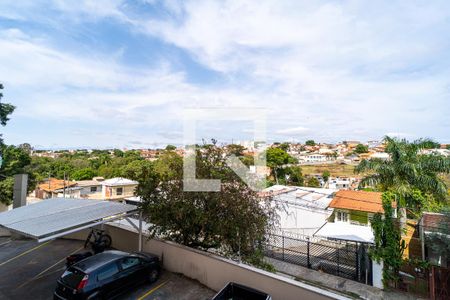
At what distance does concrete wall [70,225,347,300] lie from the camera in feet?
15.6

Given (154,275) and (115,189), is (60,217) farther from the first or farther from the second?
(115,189)

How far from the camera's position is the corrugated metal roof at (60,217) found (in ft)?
17.7

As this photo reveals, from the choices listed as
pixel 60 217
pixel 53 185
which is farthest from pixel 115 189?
pixel 60 217

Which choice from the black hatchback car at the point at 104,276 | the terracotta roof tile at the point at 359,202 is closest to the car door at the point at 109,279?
the black hatchback car at the point at 104,276

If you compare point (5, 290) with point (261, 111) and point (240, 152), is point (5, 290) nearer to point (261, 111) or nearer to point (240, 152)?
point (240, 152)

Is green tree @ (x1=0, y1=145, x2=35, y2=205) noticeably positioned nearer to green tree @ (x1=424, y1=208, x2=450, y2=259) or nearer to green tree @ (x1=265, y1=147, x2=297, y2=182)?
green tree @ (x1=424, y1=208, x2=450, y2=259)

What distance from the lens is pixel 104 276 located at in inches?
210

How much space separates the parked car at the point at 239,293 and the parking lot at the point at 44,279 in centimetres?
111

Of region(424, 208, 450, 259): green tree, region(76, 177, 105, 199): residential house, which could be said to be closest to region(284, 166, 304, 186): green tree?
region(76, 177, 105, 199): residential house

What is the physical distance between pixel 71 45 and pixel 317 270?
14878 mm

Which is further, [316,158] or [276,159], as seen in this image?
[316,158]

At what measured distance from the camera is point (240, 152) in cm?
840

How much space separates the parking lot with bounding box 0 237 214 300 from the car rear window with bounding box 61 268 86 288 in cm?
115

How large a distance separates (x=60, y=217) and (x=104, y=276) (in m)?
2.20
